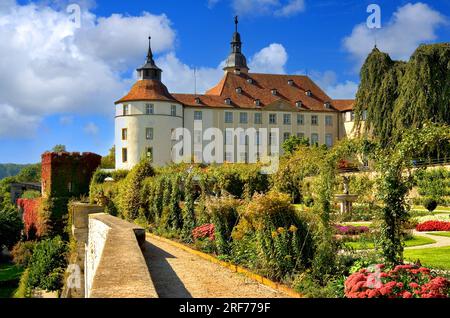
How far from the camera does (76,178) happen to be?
35594mm

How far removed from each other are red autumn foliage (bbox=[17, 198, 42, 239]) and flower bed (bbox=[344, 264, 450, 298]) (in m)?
29.8

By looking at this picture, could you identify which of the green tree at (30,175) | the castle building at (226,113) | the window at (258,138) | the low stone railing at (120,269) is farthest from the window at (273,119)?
the green tree at (30,175)

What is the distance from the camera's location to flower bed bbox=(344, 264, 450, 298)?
23.3ft

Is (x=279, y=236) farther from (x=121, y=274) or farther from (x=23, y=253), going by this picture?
(x=23, y=253)

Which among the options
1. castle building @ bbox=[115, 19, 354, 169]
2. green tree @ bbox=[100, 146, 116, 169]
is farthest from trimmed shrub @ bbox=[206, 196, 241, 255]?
green tree @ bbox=[100, 146, 116, 169]

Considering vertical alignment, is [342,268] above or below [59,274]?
above

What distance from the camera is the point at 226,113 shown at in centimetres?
5194

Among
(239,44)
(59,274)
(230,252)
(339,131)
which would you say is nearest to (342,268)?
(230,252)

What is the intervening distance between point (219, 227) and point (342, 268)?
397 cm

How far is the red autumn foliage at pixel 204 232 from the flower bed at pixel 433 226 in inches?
317

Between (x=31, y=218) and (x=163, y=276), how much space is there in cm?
3010

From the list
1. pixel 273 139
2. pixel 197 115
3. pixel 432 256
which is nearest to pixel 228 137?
pixel 197 115
